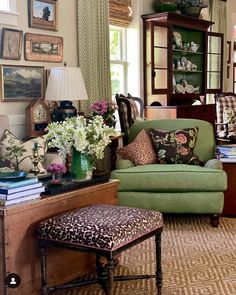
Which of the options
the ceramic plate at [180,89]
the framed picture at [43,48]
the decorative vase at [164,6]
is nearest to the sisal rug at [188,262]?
the framed picture at [43,48]

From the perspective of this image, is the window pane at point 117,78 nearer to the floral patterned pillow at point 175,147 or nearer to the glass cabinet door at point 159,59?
the glass cabinet door at point 159,59

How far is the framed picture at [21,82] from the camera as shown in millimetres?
4109

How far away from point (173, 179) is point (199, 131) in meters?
0.74

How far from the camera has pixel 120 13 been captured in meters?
5.60

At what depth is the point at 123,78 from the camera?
19.5 feet

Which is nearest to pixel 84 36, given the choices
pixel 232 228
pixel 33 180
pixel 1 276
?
pixel 232 228

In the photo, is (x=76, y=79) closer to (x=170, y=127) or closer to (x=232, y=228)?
(x=170, y=127)

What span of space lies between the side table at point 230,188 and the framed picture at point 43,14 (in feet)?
7.11

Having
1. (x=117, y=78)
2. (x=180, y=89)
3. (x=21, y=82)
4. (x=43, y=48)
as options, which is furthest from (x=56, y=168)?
(x=180, y=89)

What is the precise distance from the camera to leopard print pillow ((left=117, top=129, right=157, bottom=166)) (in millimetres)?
Answer: 4059

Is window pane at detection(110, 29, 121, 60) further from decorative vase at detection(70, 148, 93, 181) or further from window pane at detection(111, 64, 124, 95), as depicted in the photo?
decorative vase at detection(70, 148, 93, 181)

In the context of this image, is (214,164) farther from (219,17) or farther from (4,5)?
(219,17)

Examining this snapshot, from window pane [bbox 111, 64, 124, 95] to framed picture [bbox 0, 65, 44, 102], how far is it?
1.49m

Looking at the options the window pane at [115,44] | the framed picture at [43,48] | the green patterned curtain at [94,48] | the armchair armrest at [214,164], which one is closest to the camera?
the armchair armrest at [214,164]
